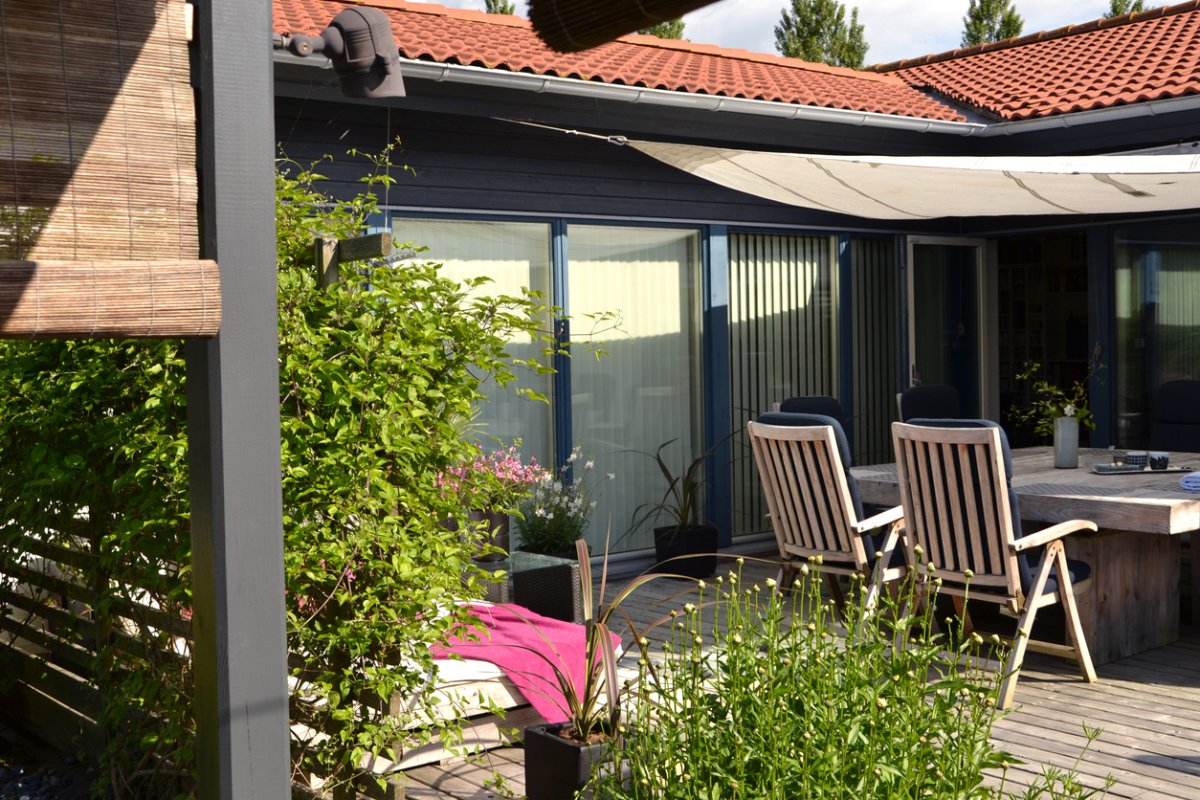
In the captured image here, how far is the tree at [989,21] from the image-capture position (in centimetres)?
2612

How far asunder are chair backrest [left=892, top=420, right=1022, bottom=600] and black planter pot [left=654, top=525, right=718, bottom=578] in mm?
2414

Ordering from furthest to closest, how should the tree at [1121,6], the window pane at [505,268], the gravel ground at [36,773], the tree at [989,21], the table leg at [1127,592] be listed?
1. the tree at [989,21]
2. the tree at [1121,6]
3. the window pane at [505,268]
4. the table leg at [1127,592]
5. the gravel ground at [36,773]

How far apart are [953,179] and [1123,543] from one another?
1.77 m

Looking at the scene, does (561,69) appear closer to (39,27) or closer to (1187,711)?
(1187,711)

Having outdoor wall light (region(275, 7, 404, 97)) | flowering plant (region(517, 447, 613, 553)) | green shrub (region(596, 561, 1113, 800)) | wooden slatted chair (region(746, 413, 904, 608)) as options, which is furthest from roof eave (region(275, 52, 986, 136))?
green shrub (region(596, 561, 1113, 800))

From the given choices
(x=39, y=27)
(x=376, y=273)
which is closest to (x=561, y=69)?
(x=376, y=273)

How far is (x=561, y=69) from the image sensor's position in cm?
687

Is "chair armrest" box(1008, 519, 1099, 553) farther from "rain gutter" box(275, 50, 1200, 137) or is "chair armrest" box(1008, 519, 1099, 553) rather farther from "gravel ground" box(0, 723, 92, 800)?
"rain gutter" box(275, 50, 1200, 137)

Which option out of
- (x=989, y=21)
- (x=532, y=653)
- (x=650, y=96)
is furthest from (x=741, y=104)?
(x=989, y=21)

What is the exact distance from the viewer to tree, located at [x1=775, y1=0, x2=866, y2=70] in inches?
1035

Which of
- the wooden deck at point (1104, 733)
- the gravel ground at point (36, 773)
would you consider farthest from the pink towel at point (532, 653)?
the gravel ground at point (36, 773)

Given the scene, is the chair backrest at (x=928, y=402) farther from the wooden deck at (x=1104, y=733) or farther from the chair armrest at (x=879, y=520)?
the wooden deck at (x=1104, y=733)

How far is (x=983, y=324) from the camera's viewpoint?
987cm

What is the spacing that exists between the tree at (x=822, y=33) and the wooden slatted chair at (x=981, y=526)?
22666mm
